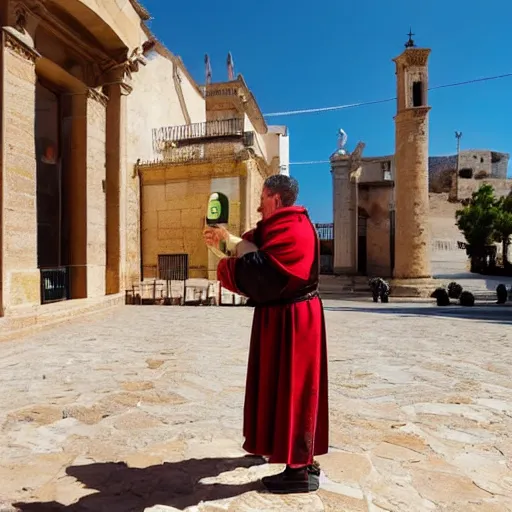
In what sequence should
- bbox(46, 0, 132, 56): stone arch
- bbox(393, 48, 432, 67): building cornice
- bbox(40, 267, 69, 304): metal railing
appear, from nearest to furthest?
bbox(46, 0, 132, 56): stone arch
bbox(40, 267, 69, 304): metal railing
bbox(393, 48, 432, 67): building cornice

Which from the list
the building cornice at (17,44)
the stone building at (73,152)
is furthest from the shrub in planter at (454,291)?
the building cornice at (17,44)

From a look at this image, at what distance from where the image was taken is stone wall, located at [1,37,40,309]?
22.1 ft

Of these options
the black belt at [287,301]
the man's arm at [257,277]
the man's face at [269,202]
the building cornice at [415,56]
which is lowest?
the black belt at [287,301]

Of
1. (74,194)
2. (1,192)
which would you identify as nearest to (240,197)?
(74,194)

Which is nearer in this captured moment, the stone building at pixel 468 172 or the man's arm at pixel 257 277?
the man's arm at pixel 257 277

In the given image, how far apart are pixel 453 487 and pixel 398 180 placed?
817 inches

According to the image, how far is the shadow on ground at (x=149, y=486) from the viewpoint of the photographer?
2164mm

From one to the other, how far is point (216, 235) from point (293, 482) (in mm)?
1402

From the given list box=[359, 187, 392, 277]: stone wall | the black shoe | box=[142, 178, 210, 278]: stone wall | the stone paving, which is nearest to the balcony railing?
box=[142, 178, 210, 278]: stone wall

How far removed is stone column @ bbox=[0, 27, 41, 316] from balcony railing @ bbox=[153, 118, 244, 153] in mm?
9681

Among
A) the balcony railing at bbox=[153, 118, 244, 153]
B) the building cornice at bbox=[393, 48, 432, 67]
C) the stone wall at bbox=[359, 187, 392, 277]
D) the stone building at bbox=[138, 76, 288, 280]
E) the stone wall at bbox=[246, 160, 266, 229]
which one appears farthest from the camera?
the stone wall at bbox=[359, 187, 392, 277]

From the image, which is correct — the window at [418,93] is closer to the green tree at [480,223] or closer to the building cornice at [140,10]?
the building cornice at [140,10]

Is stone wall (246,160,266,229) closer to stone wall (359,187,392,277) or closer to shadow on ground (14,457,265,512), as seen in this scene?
shadow on ground (14,457,265,512)

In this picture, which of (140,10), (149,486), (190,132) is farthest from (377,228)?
(149,486)
